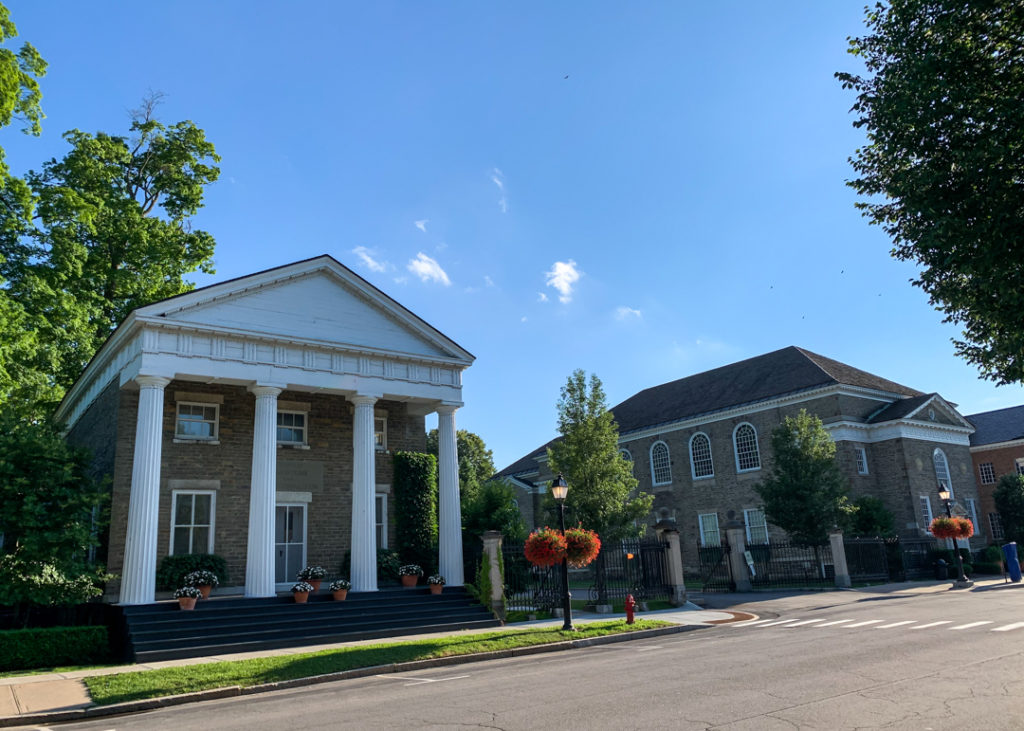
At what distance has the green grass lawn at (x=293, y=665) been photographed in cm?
1161

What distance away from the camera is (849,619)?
59.6 ft

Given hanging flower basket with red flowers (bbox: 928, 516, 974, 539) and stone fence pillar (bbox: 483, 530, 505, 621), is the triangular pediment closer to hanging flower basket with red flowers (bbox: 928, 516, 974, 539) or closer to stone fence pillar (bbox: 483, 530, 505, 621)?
stone fence pillar (bbox: 483, 530, 505, 621)

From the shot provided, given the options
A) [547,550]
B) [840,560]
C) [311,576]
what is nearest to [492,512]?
[311,576]

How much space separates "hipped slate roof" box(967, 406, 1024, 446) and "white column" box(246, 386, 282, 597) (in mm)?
48549

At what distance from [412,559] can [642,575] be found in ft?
26.0

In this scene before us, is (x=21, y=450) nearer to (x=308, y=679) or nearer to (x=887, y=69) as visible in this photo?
(x=308, y=679)

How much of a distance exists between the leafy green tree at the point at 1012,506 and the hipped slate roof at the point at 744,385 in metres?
7.06

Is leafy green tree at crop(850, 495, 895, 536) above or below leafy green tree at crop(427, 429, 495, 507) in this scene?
below

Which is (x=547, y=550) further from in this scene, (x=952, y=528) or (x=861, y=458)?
(x=861, y=458)

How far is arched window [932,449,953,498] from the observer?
42.1 m

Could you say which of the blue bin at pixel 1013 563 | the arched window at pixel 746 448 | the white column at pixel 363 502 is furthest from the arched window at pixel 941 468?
the white column at pixel 363 502

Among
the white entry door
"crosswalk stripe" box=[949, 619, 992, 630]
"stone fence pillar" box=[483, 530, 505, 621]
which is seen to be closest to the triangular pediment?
the white entry door

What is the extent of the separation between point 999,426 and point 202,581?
5369cm

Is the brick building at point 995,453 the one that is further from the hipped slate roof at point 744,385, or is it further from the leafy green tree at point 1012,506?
the hipped slate roof at point 744,385
